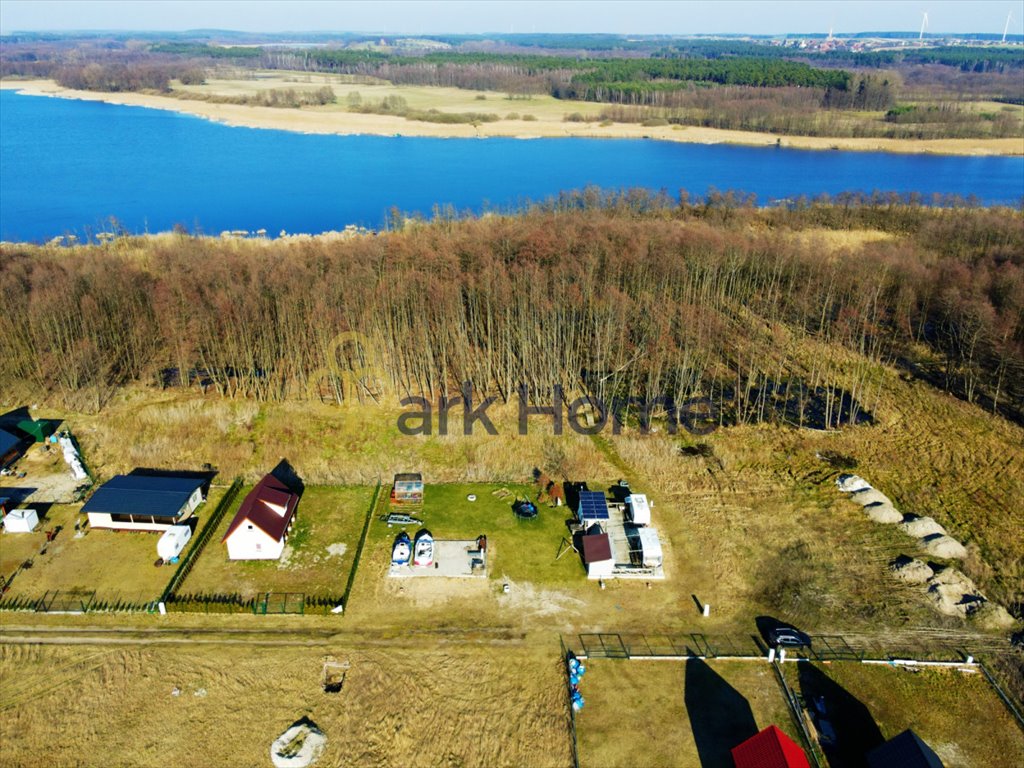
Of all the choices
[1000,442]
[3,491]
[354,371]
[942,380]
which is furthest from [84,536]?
[942,380]

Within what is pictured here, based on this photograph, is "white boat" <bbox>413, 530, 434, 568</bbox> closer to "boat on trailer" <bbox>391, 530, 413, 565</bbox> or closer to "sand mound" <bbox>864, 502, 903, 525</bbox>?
"boat on trailer" <bbox>391, 530, 413, 565</bbox>

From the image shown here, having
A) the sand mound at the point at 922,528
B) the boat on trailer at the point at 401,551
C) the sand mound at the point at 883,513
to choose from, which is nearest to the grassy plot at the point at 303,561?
the boat on trailer at the point at 401,551

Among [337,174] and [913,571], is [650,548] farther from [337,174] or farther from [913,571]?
[337,174]

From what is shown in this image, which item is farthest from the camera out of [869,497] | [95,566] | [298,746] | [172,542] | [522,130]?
[522,130]

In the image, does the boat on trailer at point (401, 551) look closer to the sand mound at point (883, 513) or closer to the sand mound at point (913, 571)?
the sand mound at point (913, 571)

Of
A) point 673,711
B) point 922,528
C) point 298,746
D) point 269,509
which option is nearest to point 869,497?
point 922,528
